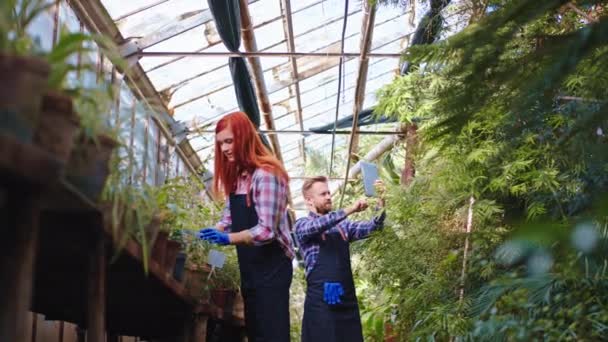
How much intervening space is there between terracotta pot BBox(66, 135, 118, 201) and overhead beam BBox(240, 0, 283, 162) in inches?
200

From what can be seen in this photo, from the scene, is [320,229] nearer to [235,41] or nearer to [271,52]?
[235,41]

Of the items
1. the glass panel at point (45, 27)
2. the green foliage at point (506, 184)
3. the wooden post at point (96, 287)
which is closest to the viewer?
the green foliage at point (506, 184)

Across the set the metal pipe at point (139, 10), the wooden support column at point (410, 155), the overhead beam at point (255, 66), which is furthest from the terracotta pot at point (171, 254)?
the metal pipe at point (139, 10)

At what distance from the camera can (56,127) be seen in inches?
56.8

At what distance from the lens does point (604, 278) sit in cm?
303

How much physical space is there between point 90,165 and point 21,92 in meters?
0.40

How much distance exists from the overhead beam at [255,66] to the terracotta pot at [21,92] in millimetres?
5420

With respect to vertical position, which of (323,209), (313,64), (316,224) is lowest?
(316,224)

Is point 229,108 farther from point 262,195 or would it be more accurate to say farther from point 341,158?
point 262,195

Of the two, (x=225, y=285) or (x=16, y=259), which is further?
(x=225, y=285)

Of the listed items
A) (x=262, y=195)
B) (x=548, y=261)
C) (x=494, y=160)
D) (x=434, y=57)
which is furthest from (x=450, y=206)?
(x=548, y=261)

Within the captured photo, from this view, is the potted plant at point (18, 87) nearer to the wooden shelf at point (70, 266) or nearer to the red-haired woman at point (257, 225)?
the wooden shelf at point (70, 266)

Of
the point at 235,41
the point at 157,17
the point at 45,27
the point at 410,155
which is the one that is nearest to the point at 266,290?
the point at 45,27

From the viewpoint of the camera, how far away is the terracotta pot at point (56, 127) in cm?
141
